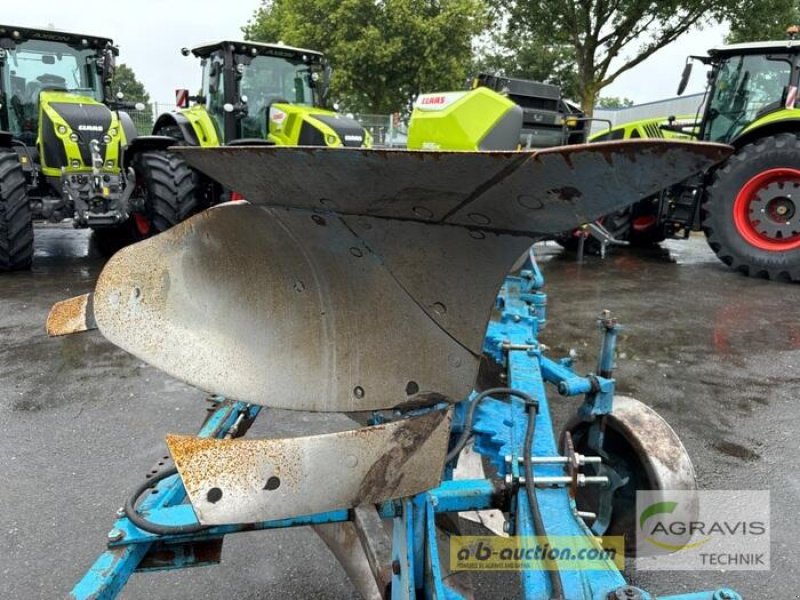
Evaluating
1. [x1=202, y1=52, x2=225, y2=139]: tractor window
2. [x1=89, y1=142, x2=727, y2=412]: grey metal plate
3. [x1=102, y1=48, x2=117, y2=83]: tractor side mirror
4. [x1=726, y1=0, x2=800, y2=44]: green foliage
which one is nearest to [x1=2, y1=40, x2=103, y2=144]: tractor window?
[x1=102, y1=48, x2=117, y2=83]: tractor side mirror

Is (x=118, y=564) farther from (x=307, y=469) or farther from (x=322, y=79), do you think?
(x=322, y=79)

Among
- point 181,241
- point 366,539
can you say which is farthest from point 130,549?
point 181,241

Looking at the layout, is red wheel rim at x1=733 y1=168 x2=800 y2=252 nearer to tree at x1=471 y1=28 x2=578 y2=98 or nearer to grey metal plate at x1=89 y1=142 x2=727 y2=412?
grey metal plate at x1=89 y1=142 x2=727 y2=412

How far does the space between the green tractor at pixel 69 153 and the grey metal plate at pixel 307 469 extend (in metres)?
6.05

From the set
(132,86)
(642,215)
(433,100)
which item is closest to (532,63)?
(642,215)

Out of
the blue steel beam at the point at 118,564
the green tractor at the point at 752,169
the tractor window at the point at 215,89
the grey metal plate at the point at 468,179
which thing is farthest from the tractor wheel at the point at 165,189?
the green tractor at the point at 752,169

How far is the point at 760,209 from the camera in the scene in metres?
7.12

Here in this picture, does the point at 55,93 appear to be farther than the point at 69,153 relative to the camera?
Yes

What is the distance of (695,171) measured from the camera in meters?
1.10

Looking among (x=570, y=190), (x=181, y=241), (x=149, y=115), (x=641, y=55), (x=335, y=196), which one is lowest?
(x=149, y=115)

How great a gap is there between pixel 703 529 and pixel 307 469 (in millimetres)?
1917

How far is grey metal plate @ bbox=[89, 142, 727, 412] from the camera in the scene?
149 centimetres

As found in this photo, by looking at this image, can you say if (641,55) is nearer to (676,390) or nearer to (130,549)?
(676,390)

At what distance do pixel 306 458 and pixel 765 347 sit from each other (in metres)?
4.68
